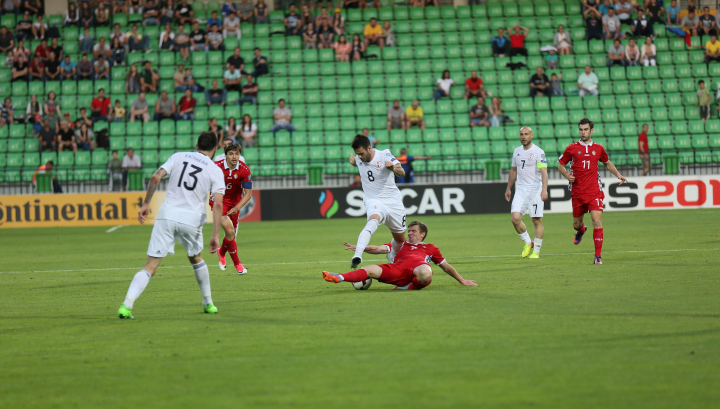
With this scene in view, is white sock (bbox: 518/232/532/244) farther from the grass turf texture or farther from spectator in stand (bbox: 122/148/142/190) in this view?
spectator in stand (bbox: 122/148/142/190)

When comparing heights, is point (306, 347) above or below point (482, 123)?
below

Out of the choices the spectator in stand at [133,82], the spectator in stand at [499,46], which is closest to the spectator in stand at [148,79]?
the spectator in stand at [133,82]

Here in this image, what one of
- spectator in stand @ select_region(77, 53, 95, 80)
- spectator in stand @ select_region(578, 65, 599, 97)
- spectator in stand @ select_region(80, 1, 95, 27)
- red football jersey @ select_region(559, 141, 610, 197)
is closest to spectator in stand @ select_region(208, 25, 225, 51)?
spectator in stand @ select_region(77, 53, 95, 80)

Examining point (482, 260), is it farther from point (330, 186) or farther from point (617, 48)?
point (617, 48)

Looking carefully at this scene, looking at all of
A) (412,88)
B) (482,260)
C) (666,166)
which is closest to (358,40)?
(412,88)

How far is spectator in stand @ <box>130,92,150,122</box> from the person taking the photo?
2731 centimetres

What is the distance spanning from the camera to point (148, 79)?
92.4 feet

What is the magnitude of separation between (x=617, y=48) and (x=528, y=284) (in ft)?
75.6

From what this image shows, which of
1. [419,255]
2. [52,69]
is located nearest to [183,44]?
[52,69]

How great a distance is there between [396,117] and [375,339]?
71.5 ft

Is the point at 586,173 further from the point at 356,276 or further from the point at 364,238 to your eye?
the point at 356,276

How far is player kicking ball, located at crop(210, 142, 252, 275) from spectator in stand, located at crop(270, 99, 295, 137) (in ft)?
49.5

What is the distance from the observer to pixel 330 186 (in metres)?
25.0

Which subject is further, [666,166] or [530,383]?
[666,166]
